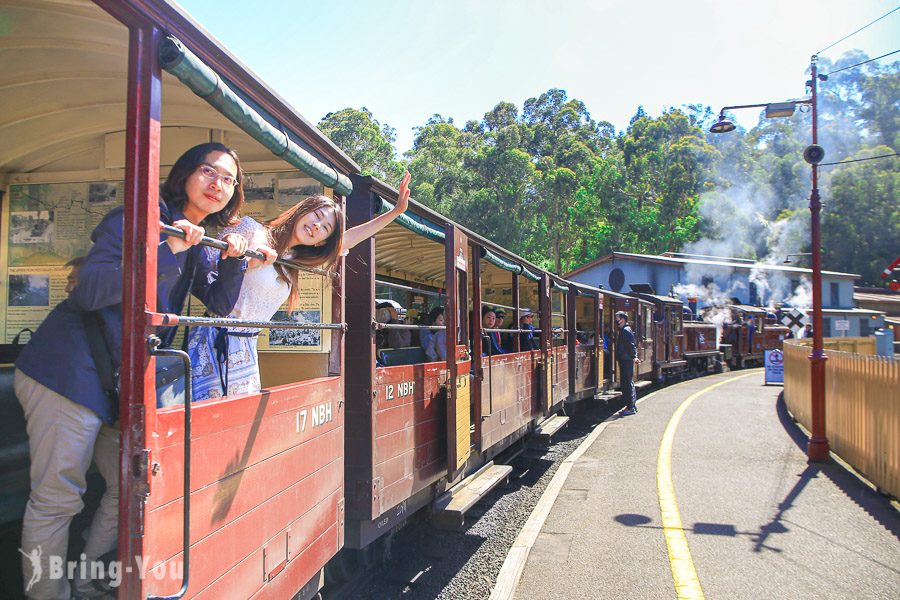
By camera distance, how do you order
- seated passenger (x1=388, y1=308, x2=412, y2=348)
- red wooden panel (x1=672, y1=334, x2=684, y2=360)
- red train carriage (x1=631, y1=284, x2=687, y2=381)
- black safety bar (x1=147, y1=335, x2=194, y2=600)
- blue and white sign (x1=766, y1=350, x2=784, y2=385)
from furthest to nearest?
red wooden panel (x1=672, y1=334, x2=684, y2=360) → blue and white sign (x1=766, y1=350, x2=784, y2=385) → red train carriage (x1=631, y1=284, x2=687, y2=381) → seated passenger (x1=388, y1=308, x2=412, y2=348) → black safety bar (x1=147, y1=335, x2=194, y2=600)

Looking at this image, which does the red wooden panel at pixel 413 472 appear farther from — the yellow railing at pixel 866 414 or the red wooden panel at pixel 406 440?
the yellow railing at pixel 866 414

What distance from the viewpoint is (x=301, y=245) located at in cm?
303

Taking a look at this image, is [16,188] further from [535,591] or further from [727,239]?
[727,239]

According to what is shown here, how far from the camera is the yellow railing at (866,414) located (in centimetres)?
648

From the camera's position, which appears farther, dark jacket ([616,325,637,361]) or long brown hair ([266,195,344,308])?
dark jacket ([616,325,637,361])

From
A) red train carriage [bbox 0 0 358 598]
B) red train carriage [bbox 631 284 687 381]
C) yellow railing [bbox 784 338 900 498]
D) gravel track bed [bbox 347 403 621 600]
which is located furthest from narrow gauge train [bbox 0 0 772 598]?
red train carriage [bbox 631 284 687 381]

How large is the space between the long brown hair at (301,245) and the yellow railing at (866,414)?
631 centimetres

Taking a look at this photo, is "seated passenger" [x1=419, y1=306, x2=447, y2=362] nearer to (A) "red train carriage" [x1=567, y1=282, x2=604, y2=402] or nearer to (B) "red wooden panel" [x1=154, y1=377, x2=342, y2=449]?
(B) "red wooden panel" [x1=154, y1=377, x2=342, y2=449]

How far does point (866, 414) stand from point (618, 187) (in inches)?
1390

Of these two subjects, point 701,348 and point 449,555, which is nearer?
point 449,555

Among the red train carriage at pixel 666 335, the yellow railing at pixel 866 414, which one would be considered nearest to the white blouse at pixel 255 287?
the yellow railing at pixel 866 414

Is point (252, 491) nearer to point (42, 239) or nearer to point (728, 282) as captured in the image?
point (42, 239)

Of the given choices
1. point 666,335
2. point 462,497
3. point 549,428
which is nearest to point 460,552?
point 462,497

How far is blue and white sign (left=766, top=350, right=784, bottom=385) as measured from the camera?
19.8 m
